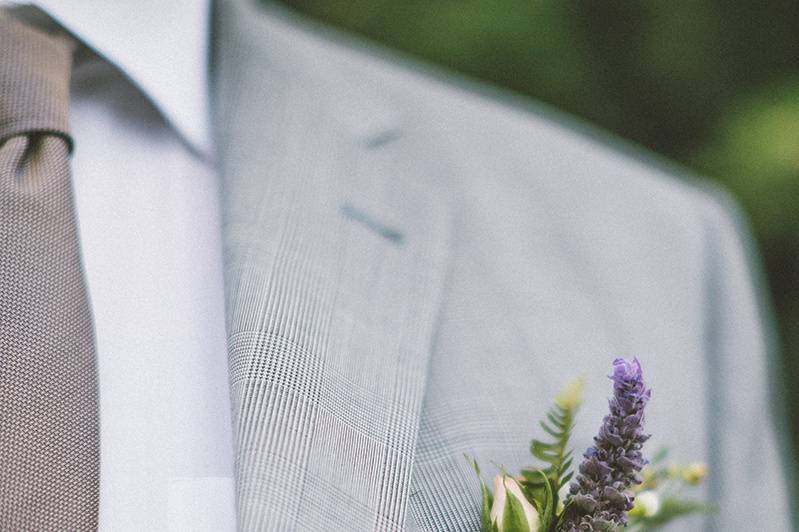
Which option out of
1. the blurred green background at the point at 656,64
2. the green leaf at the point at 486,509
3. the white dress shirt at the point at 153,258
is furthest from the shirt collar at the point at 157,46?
the blurred green background at the point at 656,64

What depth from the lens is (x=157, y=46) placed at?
0.84 metres

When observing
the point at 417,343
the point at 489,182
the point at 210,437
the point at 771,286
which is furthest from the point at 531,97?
the point at 210,437

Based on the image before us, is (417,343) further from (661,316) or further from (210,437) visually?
(661,316)

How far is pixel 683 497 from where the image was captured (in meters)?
0.88

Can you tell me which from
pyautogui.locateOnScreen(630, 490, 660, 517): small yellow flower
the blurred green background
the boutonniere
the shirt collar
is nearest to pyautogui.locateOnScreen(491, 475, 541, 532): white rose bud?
the boutonniere

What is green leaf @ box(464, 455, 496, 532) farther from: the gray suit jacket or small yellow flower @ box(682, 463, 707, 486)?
small yellow flower @ box(682, 463, 707, 486)

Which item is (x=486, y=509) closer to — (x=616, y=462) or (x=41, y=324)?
(x=616, y=462)

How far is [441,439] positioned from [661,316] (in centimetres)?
44

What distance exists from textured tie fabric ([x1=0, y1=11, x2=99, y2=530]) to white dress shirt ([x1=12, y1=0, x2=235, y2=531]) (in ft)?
0.18

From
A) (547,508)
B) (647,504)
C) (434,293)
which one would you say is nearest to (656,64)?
(434,293)

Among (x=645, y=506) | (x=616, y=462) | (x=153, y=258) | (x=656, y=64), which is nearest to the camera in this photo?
(x=616, y=462)

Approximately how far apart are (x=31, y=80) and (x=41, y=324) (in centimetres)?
26

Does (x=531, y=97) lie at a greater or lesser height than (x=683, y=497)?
greater

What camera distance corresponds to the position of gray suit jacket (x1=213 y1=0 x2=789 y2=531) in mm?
624
